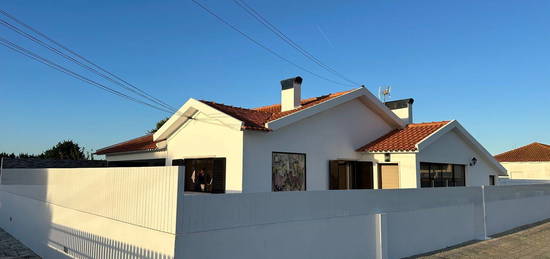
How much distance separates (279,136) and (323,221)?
4.87 meters

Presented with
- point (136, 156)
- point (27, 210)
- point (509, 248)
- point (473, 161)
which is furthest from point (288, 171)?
point (473, 161)

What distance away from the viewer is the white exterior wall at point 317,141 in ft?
36.1

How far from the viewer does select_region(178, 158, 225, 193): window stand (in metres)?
11.4

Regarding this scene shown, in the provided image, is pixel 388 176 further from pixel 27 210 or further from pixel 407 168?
pixel 27 210

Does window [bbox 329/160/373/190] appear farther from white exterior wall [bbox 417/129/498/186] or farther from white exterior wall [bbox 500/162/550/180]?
white exterior wall [bbox 500/162/550/180]

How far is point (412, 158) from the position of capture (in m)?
13.1

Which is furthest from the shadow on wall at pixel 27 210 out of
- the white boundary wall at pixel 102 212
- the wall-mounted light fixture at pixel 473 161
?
the wall-mounted light fixture at pixel 473 161

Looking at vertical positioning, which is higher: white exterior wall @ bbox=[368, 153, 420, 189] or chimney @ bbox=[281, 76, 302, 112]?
chimney @ bbox=[281, 76, 302, 112]

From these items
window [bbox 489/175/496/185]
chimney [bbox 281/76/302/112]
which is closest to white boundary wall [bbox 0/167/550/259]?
chimney [bbox 281/76/302/112]

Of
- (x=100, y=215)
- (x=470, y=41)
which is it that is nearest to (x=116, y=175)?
(x=100, y=215)

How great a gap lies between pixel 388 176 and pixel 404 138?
188cm

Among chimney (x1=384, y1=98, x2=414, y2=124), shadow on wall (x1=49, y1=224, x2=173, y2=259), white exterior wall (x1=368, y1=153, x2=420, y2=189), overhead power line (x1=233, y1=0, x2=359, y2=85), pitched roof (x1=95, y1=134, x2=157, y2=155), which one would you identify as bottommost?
shadow on wall (x1=49, y1=224, x2=173, y2=259)

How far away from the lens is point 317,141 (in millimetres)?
12852

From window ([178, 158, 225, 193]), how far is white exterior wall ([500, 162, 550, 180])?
119 ft
